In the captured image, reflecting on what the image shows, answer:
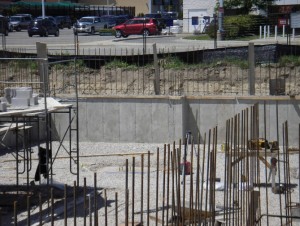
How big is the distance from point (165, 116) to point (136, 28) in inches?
1006

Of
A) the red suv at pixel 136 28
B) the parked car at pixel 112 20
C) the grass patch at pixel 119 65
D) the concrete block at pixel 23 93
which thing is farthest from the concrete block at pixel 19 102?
the parked car at pixel 112 20

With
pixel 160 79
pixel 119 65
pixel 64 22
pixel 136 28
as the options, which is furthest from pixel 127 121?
pixel 64 22

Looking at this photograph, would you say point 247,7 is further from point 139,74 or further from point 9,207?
point 9,207

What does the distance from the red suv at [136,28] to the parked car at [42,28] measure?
4.15 meters

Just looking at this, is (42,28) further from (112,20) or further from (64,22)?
(64,22)

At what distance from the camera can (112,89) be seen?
72.5 ft

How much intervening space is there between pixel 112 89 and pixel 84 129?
3582 mm

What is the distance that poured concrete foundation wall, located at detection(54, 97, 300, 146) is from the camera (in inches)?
702

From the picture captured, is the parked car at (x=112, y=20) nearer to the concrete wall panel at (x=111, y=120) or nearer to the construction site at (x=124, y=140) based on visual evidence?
the construction site at (x=124, y=140)

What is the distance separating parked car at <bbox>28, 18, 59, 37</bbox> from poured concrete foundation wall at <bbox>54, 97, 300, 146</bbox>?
87.5ft

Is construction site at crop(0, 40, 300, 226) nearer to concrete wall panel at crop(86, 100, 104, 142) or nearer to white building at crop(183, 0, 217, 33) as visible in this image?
concrete wall panel at crop(86, 100, 104, 142)

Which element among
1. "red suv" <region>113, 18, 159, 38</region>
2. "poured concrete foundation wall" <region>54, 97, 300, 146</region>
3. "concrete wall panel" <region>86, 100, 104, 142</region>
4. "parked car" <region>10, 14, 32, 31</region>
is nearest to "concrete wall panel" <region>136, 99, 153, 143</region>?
"poured concrete foundation wall" <region>54, 97, 300, 146</region>

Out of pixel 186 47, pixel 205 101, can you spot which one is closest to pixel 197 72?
pixel 205 101

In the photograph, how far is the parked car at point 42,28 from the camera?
44531mm
